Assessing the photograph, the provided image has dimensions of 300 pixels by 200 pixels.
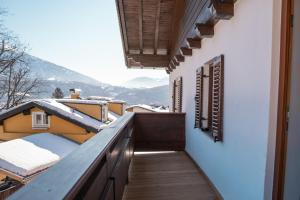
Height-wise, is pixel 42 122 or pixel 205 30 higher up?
pixel 205 30

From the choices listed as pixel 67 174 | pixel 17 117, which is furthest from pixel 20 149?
pixel 67 174

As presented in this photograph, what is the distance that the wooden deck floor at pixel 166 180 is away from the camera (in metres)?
2.97

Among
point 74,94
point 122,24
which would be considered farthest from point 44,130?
point 122,24

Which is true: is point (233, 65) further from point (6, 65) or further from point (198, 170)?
point (6, 65)

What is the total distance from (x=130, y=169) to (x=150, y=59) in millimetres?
4159

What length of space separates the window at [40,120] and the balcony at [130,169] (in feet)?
22.6

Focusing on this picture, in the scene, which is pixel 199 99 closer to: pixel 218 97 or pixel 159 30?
pixel 218 97

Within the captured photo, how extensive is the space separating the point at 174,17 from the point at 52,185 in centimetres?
559

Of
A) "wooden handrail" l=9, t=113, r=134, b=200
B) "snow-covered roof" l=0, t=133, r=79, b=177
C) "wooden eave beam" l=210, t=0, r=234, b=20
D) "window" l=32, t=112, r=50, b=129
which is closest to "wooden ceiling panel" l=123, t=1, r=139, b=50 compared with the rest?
"wooden eave beam" l=210, t=0, r=234, b=20

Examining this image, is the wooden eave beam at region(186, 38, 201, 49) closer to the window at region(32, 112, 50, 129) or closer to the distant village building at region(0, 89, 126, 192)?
the distant village building at region(0, 89, 126, 192)

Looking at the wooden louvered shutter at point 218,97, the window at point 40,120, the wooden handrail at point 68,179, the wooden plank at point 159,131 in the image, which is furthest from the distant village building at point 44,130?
the wooden handrail at point 68,179

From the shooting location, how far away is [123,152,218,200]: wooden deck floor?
2975 millimetres

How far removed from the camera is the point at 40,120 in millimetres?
10555

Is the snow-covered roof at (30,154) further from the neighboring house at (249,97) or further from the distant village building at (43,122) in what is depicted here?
the neighboring house at (249,97)
